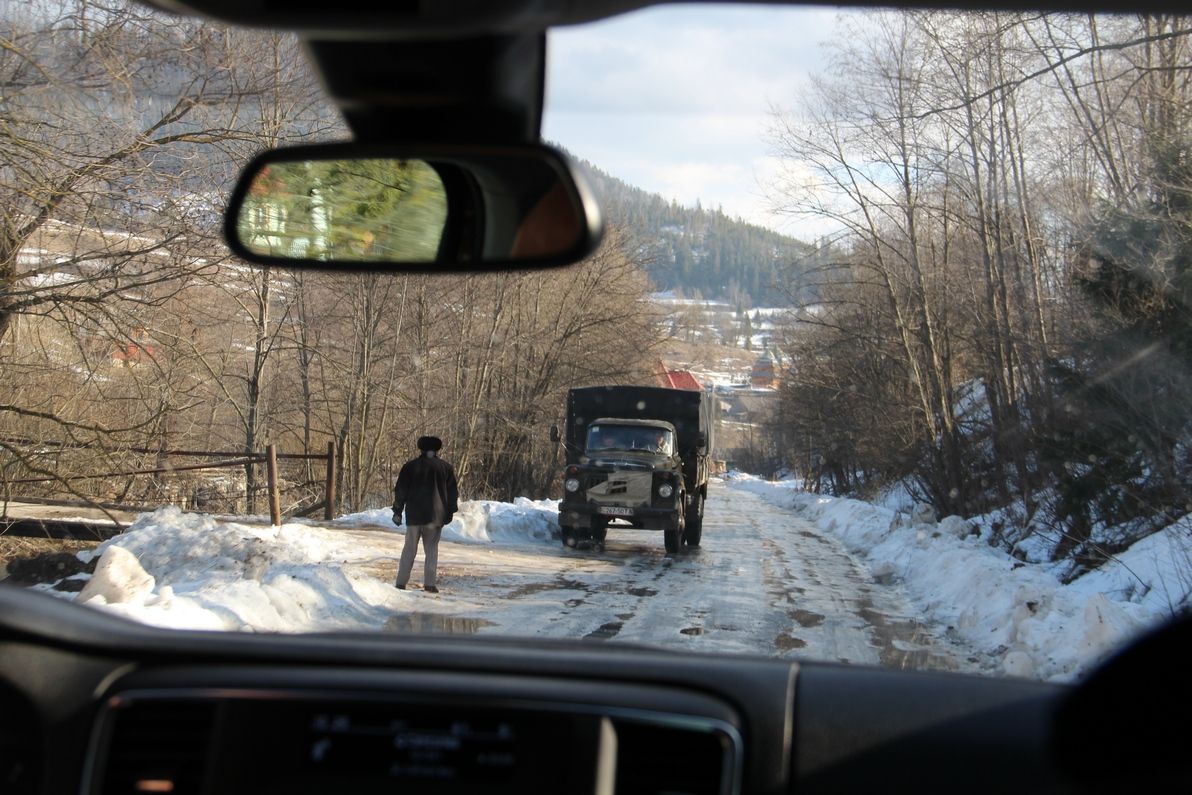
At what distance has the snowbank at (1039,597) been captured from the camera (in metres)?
8.24

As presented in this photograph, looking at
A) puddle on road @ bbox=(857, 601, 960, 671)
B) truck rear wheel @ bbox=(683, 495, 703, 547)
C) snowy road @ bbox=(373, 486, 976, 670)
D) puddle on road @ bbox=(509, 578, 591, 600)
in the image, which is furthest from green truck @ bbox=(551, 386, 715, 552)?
puddle on road @ bbox=(857, 601, 960, 671)

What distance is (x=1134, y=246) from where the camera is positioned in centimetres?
1342

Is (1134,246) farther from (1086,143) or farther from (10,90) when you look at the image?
(10,90)

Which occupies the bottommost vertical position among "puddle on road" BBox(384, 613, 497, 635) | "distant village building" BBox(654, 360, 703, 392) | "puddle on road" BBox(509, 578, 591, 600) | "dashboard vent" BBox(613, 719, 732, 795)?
"puddle on road" BBox(509, 578, 591, 600)

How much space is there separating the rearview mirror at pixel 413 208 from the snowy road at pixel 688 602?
20.6ft

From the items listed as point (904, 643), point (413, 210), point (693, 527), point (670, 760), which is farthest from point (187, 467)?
point (670, 760)

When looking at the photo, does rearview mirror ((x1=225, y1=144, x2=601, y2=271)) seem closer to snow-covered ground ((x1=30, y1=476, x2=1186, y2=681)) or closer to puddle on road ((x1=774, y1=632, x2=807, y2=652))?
snow-covered ground ((x1=30, y1=476, x2=1186, y2=681))

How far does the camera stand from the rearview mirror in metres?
3.03

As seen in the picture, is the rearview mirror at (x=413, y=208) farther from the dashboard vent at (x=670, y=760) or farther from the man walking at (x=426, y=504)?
the man walking at (x=426, y=504)

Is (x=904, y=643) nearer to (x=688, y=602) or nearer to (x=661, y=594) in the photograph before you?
(x=688, y=602)

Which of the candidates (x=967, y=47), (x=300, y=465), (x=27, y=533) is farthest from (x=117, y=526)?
(x=967, y=47)

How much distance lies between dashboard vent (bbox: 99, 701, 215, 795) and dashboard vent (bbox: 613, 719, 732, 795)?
1053 millimetres

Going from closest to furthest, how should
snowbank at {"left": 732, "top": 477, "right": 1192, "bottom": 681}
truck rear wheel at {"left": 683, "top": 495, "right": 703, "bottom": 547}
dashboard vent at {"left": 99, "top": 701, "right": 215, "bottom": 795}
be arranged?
dashboard vent at {"left": 99, "top": 701, "right": 215, "bottom": 795} < snowbank at {"left": 732, "top": 477, "right": 1192, "bottom": 681} < truck rear wheel at {"left": 683, "top": 495, "right": 703, "bottom": 547}

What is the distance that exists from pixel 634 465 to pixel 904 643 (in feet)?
31.2
